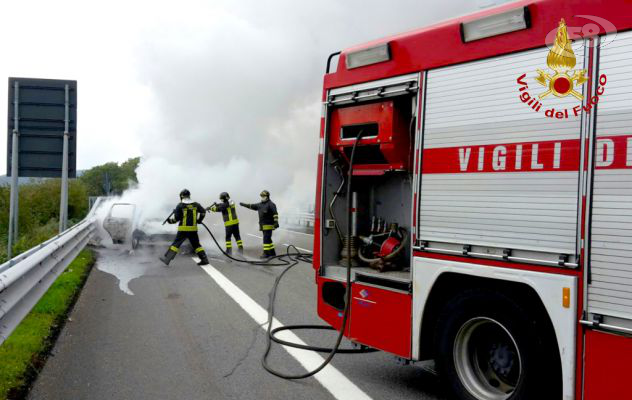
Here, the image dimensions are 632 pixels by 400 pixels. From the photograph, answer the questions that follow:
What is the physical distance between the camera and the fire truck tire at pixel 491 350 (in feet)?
11.6

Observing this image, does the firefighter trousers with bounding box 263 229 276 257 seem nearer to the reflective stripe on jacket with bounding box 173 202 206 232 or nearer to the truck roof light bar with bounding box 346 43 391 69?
the reflective stripe on jacket with bounding box 173 202 206 232

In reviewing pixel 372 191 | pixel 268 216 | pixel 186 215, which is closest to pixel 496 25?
pixel 372 191

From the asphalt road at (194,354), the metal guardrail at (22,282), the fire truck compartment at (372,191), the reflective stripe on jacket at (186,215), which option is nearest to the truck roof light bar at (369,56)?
the fire truck compartment at (372,191)

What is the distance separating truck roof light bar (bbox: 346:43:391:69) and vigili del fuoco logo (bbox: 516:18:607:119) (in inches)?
56.8

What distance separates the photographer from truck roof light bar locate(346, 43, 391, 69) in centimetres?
474

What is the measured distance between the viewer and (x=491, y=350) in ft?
13.1

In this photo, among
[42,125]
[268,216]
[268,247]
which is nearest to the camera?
[42,125]

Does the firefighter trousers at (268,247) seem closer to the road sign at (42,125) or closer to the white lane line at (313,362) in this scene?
the road sign at (42,125)

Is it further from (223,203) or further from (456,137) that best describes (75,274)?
(456,137)

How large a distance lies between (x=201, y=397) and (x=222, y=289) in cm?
503

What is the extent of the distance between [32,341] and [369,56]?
14.1ft

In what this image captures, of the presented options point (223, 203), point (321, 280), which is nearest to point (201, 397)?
point (321, 280)

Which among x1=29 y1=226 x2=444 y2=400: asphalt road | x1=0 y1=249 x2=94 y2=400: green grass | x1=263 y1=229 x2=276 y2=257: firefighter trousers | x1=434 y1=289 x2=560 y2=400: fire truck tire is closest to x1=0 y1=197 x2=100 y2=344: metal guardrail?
x1=0 y1=249 x2=94 y2=400: green grass

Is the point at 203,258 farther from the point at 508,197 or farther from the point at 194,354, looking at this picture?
the point at 508,197
